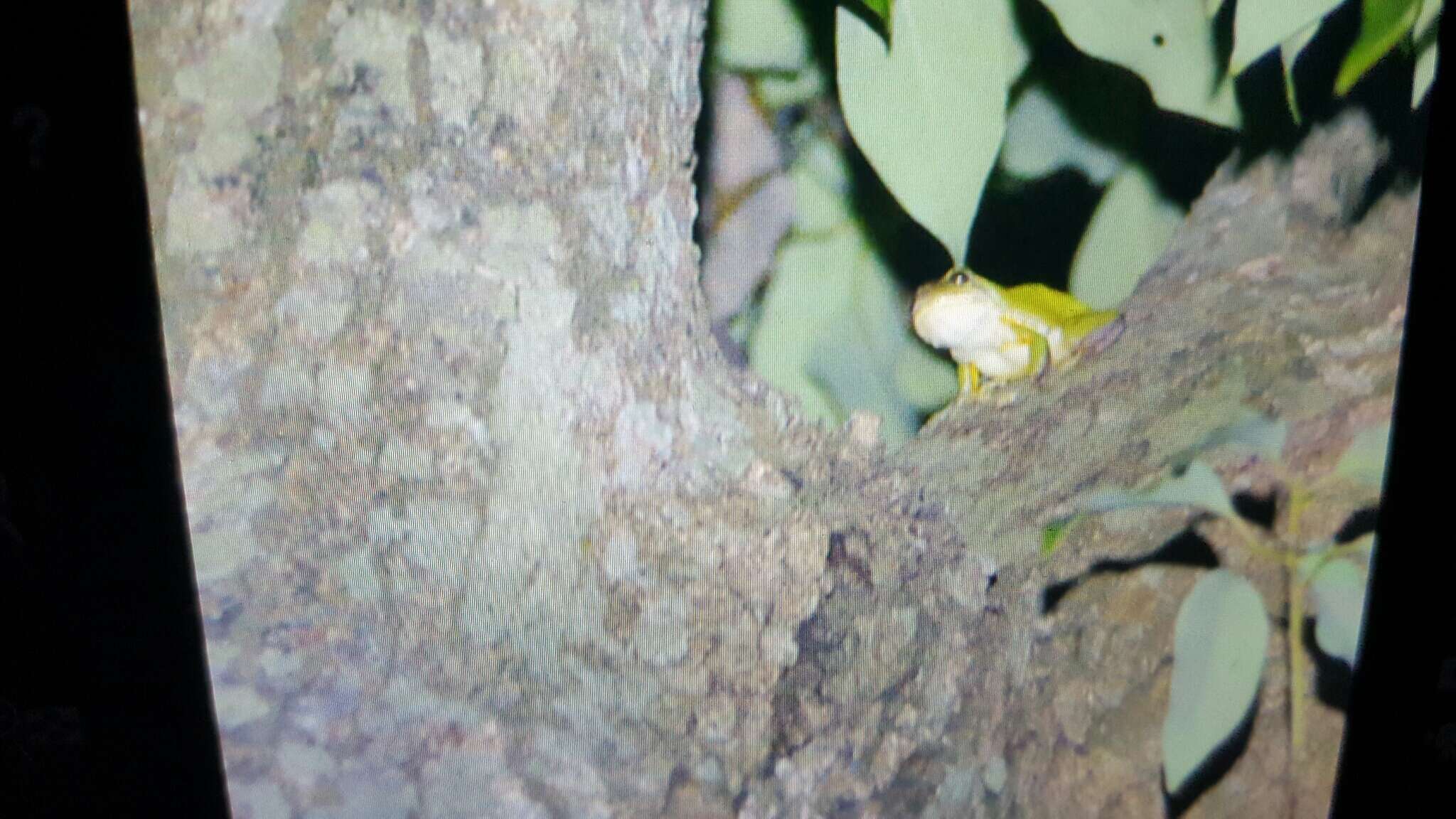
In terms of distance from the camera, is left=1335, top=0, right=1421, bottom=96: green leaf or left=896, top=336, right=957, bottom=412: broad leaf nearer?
left=1335, top=0, right=1421, bottom=96: green leaf

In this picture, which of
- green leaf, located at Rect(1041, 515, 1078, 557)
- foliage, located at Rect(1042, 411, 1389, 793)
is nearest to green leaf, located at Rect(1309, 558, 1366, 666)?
foliage, located at Rect(1042, 411, 1389, 793)

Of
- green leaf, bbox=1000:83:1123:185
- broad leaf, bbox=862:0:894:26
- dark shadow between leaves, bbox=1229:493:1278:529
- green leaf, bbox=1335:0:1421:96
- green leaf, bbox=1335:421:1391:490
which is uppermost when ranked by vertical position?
broad leaf, bbox=862:0:894:26

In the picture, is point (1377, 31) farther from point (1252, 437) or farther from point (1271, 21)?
point (1252, 437)

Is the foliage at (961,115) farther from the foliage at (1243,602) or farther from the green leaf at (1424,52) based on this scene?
the foliage at (1243,602)

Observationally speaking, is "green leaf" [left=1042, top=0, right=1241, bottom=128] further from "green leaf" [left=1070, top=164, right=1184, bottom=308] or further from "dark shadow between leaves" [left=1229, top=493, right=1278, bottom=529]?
"dark shadow between leaves" [left=1229, top=493, right=1278, bottom=529]

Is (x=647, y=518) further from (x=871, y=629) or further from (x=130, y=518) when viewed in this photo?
(x=130, y=518)

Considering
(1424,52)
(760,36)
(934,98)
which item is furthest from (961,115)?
(1424,52)

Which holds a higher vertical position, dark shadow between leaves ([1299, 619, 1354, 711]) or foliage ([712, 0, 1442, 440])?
foliage ([712, 0, 1442, 440])
